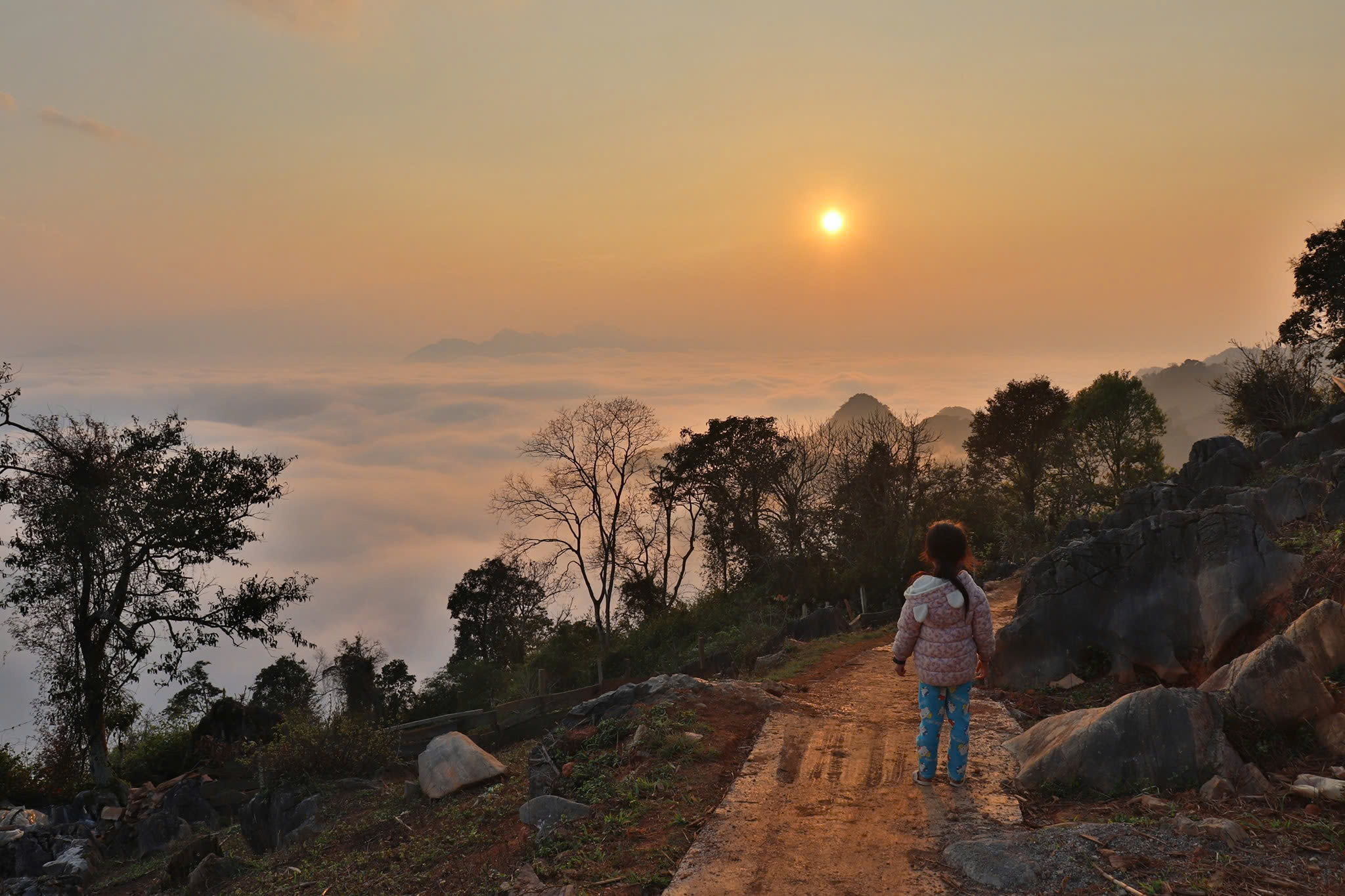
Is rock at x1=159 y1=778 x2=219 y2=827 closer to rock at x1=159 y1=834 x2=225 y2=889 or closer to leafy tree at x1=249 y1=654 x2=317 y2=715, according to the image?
rock at x1=159 y1=834 x2=225 y2=889

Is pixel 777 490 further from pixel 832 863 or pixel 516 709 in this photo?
pixel 832 863

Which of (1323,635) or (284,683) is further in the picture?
(284,683)

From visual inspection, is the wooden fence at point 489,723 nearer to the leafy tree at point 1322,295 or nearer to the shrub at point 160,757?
the shrub at point 160,757

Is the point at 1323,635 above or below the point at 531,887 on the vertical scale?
above

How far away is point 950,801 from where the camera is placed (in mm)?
6711

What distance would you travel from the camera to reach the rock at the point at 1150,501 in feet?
60.3

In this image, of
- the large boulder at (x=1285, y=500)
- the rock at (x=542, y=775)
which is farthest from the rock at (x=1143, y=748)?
the large boulder at (x=1285, y=500)

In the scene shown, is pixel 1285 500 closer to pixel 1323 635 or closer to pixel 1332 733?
pixel 1323 635

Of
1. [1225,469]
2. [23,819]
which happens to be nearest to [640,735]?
[23,819]

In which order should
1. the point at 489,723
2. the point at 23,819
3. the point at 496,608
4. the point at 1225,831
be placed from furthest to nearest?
the point at 496,608, the point at 23,819, the point at 489,723, the point at 1225,831

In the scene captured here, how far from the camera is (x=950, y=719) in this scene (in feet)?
22.9

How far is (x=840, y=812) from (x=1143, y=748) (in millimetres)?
2351

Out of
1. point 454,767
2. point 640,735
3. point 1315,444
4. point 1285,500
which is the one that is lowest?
point 454,767

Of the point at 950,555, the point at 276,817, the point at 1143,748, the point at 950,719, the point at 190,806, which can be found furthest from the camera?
the point at 190,806
